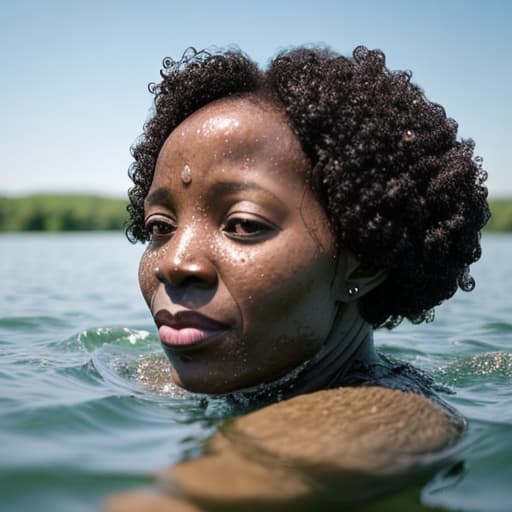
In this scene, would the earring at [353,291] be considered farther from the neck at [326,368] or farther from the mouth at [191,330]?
the mouth at [191,330]

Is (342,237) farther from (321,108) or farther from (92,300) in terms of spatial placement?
(92,300)

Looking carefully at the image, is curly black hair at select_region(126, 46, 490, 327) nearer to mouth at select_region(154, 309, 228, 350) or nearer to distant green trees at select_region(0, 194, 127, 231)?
mouth at select_region(154, 309, 228, 350)

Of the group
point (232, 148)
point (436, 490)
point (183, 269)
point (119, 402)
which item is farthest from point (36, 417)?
point (436, 490)

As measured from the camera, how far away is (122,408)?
3500mm

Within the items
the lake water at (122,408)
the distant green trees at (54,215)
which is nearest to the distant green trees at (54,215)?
the distant green trees at (54,215)

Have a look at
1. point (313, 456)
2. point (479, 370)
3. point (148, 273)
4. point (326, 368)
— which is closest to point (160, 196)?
point (148, 273)

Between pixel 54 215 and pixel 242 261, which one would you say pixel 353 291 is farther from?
pixel 54 215

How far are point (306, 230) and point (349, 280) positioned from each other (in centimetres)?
37

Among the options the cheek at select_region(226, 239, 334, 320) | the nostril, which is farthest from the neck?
the nostril

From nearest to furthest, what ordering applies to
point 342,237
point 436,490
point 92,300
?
point 436,490
point 342,237
point 92,300

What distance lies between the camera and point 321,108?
11.4 feet

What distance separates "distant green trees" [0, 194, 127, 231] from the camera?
7062cm

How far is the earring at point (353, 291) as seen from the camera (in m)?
3.52

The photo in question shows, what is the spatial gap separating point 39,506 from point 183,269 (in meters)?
1.22
